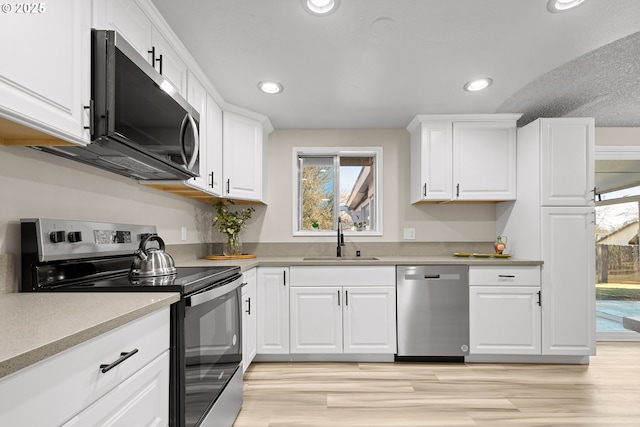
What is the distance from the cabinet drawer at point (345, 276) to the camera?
3008mm

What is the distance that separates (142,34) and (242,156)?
1.49 meters

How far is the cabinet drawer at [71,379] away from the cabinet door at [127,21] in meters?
1.09

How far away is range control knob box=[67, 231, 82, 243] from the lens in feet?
4.99

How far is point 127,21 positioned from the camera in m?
1.53

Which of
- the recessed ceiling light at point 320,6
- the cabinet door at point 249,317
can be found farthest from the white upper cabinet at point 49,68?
the cabinet door at point 249,317

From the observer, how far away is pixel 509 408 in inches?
88.0

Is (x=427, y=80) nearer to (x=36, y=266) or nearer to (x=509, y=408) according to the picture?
(x=509, y=408)

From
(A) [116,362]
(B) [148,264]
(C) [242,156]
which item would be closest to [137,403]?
(A) [116,362]

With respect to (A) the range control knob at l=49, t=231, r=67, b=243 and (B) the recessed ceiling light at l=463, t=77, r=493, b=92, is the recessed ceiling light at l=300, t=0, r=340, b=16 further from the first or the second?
(A) the range control knob at l=49, t=231, r=67, b=243

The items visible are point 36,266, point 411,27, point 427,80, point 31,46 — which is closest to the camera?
point 31,46

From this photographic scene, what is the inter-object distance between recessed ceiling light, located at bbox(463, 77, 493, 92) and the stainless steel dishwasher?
1385 millimetres

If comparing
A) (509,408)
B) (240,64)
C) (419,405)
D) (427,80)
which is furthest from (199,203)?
(509,408)

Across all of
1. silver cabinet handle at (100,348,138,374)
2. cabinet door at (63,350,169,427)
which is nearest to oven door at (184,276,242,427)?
cabinet door at (63,350,169,427)

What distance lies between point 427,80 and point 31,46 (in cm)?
225
